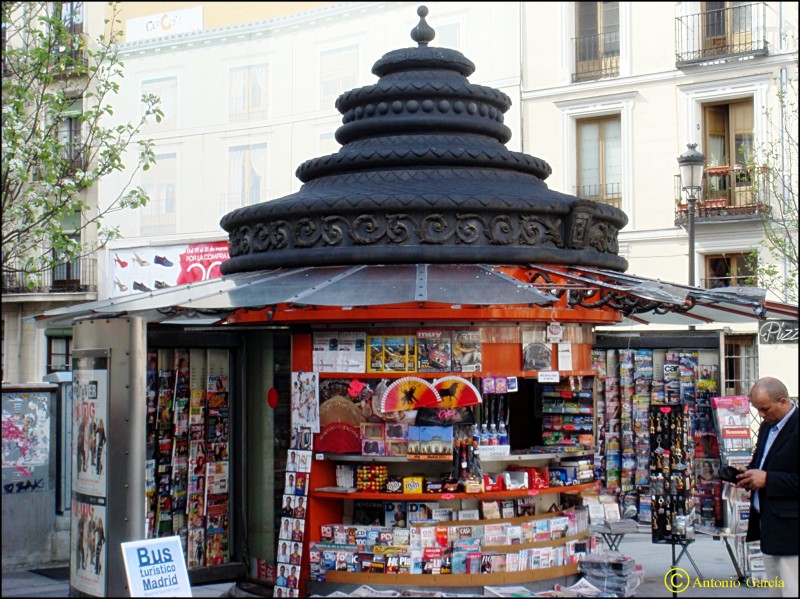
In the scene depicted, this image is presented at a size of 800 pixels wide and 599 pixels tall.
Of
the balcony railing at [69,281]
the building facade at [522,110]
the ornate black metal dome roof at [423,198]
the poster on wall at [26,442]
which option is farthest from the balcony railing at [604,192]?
the poster on wall at [26,442]

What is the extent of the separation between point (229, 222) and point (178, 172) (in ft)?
60.4

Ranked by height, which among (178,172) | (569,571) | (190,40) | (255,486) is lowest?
(569,571)

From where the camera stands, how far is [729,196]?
22406 mm

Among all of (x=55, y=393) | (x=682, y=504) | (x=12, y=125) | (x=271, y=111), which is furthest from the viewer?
(x=271, y=111)

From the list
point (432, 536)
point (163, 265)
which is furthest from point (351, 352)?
point (163, 265)

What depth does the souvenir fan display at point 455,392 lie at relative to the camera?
28.8ft

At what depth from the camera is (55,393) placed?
39.7ft

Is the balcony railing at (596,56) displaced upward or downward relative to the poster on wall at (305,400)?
upward

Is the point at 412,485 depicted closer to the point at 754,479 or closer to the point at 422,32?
the point at 754,479

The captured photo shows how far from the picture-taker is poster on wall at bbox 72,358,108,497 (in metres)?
8.22

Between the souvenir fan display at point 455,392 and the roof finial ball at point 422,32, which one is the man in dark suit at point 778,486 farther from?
the roof finial ball at point 422,32

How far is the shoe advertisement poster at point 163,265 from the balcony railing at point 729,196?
11709mm

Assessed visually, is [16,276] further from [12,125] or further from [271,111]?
[12,125]

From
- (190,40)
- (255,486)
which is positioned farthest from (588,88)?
(255,486)
